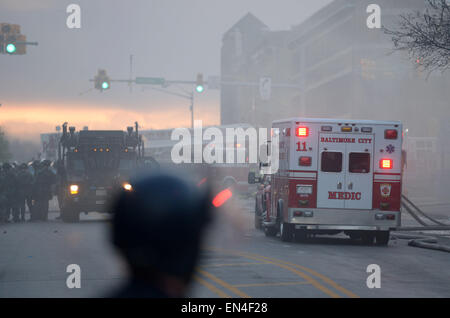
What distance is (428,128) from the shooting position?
236ft

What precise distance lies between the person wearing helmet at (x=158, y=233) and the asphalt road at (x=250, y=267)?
1.00 ft

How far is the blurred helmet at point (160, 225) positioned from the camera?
1376cm

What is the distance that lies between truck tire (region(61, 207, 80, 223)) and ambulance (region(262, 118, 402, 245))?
9.60 metres

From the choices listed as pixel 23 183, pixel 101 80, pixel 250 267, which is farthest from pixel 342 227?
pixel 101 80

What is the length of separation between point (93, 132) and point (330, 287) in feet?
55.3

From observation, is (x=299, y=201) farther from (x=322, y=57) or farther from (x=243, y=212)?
(x=322, y=57)

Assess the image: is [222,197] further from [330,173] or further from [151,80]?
[330,173]

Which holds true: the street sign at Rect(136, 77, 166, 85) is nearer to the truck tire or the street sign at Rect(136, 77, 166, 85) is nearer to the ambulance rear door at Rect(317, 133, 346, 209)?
the truck tire

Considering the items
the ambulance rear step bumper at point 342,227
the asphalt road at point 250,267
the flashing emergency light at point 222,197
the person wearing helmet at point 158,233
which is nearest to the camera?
the asphalt road at point 250,267

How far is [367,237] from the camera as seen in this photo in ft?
62.7

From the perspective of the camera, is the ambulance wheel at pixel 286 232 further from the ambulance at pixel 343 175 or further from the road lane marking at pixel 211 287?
the road lane marking at pixel 211 287

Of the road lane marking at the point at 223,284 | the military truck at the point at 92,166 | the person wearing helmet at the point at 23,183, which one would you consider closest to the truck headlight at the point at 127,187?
the military truck at the point at 92,166

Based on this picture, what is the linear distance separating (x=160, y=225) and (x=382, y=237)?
7.17 meters

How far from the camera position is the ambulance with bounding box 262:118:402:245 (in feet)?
58.4
